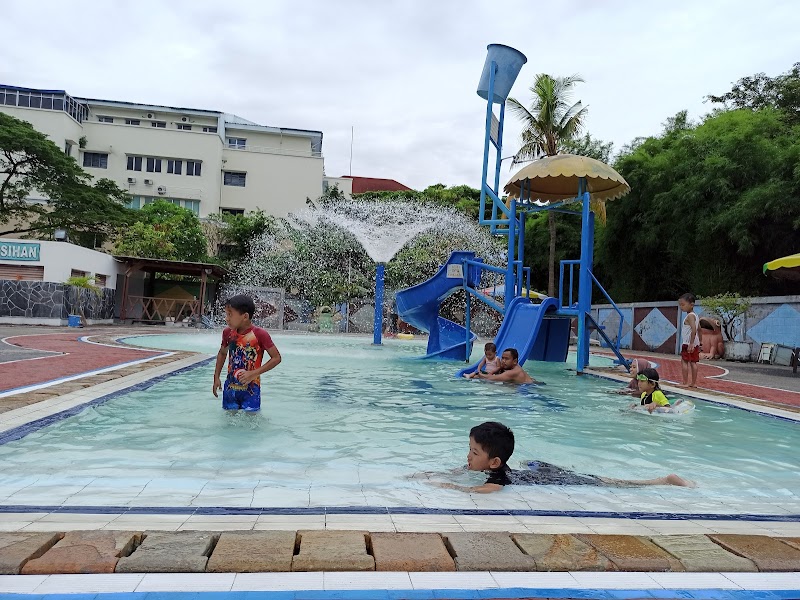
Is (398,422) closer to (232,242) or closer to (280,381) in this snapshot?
(280,381)

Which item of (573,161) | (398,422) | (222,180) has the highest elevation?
(222,180)

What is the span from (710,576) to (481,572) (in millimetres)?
Answer: 859

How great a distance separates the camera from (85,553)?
7.73ft

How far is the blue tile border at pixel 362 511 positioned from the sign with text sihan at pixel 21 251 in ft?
73.4

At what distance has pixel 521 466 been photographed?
15.3ft

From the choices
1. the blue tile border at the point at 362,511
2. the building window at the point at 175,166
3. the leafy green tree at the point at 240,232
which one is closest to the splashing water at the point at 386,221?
the leafy green tree at the point at 240,232

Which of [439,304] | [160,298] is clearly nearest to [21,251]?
[160,298]

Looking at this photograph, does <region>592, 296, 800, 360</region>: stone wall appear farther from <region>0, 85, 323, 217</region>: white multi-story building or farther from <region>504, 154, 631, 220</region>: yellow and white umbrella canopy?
<region>0, 85, 323, 217</region>: white multi-story building

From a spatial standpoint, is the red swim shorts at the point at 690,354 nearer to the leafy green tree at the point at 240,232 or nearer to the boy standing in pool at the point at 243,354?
the boy standing in pool at the point at 243,354

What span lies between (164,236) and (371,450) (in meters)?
30.3

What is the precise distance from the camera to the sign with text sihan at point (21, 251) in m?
22.4

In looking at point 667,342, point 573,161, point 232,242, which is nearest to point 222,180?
point 232,242

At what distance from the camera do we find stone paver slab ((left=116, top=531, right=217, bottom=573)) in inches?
89.9

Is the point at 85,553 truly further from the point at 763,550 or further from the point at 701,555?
the point at 763,550
